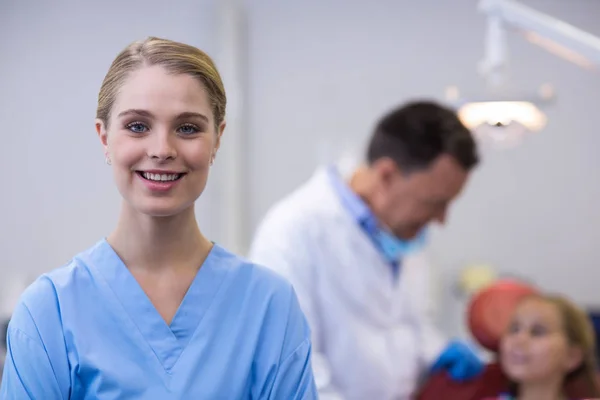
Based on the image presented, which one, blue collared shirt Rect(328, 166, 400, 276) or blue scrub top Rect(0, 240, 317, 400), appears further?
blue collared shirt Rect(328, 166, 400, 276)

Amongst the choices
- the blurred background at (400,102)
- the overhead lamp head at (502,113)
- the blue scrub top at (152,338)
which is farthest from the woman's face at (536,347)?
the blurred background at (400,102)

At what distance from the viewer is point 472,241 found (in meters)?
4.36

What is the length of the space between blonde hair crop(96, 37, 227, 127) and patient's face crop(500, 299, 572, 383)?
4.93 ft

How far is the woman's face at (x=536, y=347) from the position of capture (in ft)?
7.50

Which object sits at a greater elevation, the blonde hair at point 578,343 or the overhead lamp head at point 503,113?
the overhead lamp head at point 503,113

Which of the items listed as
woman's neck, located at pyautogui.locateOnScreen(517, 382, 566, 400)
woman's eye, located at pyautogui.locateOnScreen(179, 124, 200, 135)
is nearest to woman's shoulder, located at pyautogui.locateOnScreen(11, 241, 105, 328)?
woman's eye, located at pyautogui.locateOnScreen(179, 124, 200, 135)

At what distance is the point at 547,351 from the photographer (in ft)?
7.55

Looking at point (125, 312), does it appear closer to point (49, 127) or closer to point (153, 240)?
point (153, 240)

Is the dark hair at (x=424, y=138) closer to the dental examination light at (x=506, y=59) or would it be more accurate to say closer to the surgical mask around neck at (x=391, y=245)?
the dental examination light at (x=506, y=59)

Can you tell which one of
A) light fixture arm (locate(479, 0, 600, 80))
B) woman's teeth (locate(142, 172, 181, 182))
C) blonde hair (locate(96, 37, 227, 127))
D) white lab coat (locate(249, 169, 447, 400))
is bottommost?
white lab coat (locate(249, 169, 447, 400))

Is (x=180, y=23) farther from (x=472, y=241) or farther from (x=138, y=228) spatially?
(x=138, y=228)

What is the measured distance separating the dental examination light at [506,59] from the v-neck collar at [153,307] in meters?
0.83

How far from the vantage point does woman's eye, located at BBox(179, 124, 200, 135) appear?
1042mm

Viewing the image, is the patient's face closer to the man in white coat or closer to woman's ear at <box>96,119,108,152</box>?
the man in white coat
